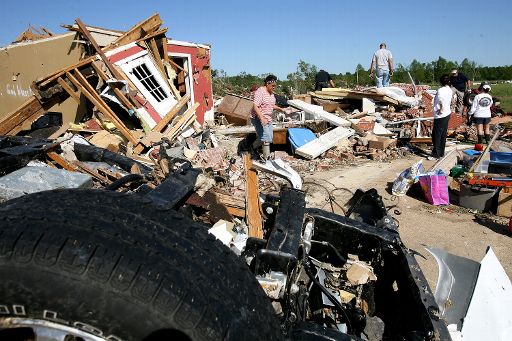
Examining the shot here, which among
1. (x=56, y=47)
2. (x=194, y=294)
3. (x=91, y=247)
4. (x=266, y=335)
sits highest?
(x=56, y=47)

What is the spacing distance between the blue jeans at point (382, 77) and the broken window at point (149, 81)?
Result: 8.45m

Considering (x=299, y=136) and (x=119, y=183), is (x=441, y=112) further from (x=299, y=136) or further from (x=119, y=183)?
(x=119, y=183)

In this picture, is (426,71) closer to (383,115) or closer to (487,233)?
(383,115)

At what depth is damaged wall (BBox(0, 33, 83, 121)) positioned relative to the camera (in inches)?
409

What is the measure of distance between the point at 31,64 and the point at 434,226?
485 inches

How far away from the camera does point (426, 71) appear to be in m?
49.9

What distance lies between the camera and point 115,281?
1004mm

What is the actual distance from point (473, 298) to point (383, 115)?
11.0 metres

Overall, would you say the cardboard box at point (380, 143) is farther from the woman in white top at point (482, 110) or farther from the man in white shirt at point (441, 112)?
the woman in white top at point (482, 110)

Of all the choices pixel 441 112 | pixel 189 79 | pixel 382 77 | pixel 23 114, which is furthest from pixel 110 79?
pixel 382 77

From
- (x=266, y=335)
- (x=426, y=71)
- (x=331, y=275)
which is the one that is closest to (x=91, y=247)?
(x=266, y=335)

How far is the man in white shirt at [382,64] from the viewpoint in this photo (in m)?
13.4

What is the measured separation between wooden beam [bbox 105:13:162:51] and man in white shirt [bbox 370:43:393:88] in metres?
8.15

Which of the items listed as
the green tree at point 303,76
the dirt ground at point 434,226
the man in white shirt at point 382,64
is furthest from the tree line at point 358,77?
the dirt ground at point 434,226
